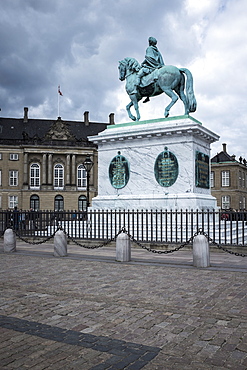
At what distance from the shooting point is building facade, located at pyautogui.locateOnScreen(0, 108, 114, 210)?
195ft

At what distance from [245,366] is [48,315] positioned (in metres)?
2.62

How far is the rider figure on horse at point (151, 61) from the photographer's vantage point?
16.5 metres

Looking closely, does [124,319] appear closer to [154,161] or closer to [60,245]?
[60,245]

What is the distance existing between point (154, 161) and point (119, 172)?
1.79 m

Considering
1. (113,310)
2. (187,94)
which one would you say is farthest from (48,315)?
(187,94)

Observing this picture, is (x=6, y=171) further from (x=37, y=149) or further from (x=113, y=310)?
(x=113, y=310)

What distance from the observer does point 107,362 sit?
3434 mm

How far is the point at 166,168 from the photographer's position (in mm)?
15070

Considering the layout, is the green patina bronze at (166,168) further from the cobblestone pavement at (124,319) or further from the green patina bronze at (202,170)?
the cobblestone pavement at (124,319)

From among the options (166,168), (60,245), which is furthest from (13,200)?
(60,245)

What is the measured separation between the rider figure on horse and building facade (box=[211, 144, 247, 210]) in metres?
41.7

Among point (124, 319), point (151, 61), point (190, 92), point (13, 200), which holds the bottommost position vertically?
point (124, 319)

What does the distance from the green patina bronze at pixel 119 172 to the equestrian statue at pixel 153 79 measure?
2.17 meters

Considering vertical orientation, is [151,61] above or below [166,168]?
above
